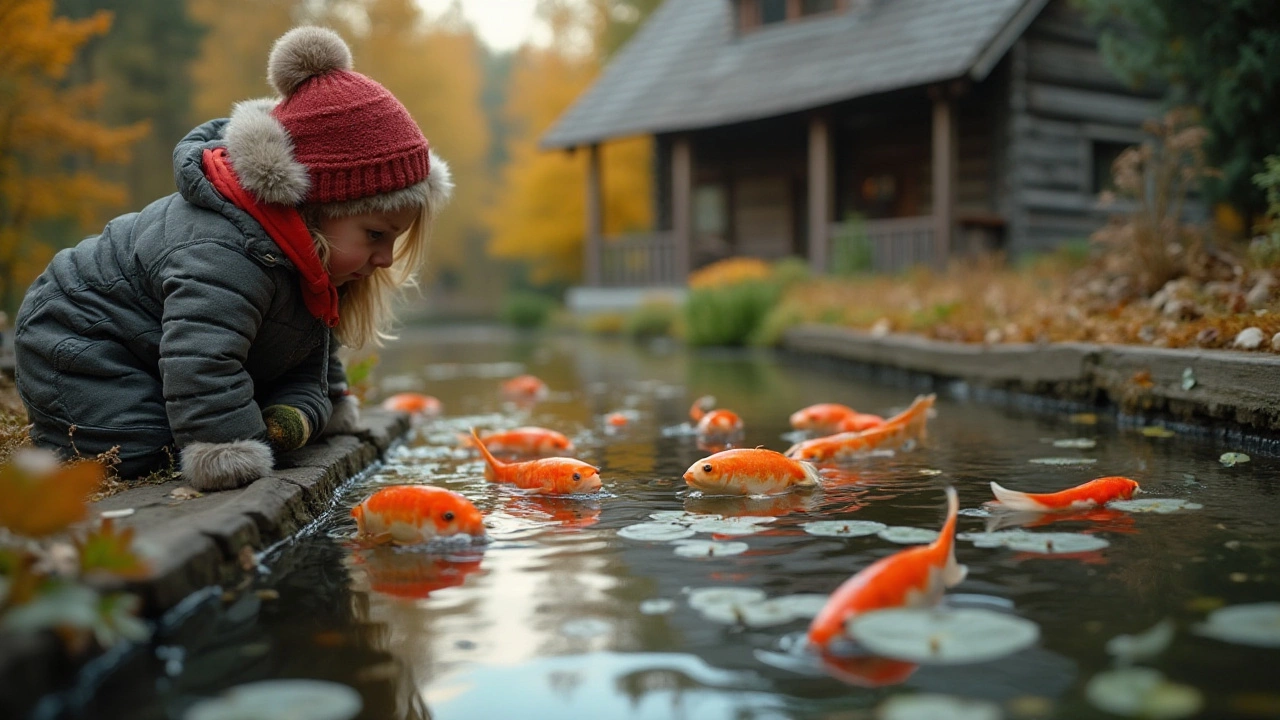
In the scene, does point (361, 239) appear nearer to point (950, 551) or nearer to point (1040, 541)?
point (950, 551)

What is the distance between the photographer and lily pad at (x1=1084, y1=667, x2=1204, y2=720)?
1550 mm

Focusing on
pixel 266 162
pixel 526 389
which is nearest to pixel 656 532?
pixel 266 162

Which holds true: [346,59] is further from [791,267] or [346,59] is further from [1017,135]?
[1017,135]

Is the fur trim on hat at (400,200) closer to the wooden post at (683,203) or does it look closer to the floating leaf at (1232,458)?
the floating leaf at (1232,458)

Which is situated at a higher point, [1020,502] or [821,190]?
[821,190]

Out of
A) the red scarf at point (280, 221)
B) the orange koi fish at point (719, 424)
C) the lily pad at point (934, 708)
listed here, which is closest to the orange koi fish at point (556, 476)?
the red scarf at point (280, 221)

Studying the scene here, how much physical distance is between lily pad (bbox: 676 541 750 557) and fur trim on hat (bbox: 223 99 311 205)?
152cm

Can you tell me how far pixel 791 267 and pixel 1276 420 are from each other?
962 cm

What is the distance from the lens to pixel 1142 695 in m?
1.60

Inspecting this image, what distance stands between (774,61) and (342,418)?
43.2 feet

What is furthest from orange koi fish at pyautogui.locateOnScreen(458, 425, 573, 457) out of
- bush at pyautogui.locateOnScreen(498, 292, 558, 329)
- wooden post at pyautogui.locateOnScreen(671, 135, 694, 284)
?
bush at pyautogui.locateOnScreen(498, 292, 558, 329)

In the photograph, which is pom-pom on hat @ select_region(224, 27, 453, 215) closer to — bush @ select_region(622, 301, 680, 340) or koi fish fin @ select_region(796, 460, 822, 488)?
koi fish fin @ select_region(796, 460, 822, 488)

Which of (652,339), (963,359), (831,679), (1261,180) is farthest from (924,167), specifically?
(831,679)

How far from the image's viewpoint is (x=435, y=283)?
43.0 metres
